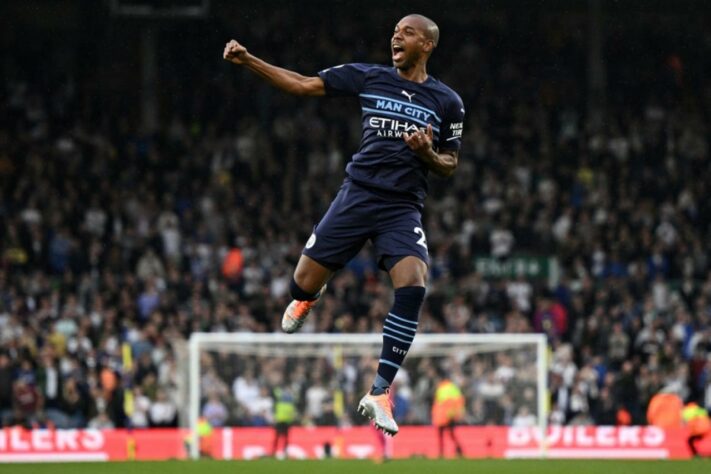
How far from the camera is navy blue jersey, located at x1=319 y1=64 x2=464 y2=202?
905 cm

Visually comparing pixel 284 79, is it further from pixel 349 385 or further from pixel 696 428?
pixel 696 428

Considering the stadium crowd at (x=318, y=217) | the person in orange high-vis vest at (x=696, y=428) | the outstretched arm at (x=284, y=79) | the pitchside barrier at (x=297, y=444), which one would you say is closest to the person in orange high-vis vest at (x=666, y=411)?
the pitchside barrier at (x=297, y=444)

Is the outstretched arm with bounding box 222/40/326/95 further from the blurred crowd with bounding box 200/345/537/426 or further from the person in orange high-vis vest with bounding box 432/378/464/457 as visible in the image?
the blurred crowd with bounding box 200/345/537/426

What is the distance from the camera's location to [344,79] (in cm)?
907

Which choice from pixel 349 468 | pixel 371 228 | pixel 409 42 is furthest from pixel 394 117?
pixel 349 468

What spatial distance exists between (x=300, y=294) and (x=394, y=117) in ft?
4.64

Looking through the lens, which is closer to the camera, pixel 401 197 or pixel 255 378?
pixel 401 197

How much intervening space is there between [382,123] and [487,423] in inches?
428

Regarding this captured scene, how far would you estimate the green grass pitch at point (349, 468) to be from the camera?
12082 millimetres

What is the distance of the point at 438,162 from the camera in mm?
8922

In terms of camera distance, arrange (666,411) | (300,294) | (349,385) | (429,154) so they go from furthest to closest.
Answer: (666,411) → (349,385) → (300,294) → (429,154)

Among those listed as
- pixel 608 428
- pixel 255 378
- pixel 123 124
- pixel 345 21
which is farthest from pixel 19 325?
pixel 345 21

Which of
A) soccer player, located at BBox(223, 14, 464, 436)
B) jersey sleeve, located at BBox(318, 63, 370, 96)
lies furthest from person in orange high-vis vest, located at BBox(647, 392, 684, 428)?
jersey sleeve, located at BBox(318, 63, 370, 96)

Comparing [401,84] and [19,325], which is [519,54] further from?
[401,84]
